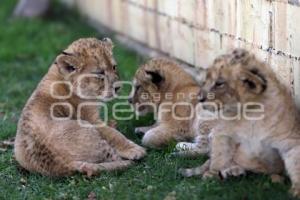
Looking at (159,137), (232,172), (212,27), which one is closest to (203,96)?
(232,172)

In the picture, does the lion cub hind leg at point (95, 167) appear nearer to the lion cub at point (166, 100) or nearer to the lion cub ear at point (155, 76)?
the lion cub at point (166, 100)

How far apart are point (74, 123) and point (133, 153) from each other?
623mm

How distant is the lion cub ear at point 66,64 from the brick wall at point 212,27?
1.82 metres

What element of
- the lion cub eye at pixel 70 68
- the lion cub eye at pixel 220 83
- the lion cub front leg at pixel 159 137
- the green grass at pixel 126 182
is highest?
the lion cub eye at pixel 70 68

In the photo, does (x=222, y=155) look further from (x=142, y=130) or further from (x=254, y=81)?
(x=142, y=130)

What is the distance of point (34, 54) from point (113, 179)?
5742 mm

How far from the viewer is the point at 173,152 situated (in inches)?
314

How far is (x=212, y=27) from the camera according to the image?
9.45 meters

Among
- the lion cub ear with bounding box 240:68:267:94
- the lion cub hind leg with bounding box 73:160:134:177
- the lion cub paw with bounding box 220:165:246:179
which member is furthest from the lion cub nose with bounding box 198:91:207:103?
the lion cub hind leg with bounding box 73:160:134:177

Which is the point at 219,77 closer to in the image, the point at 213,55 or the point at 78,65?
the point at 78,65

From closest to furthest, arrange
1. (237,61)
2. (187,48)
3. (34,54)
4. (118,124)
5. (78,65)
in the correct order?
(237,61) → (78,65) → (118,124) → (187,48) → (34,54)

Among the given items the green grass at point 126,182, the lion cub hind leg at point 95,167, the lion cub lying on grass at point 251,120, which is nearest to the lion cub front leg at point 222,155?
the lion cub lying on grass at point 251,120

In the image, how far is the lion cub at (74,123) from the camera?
7.56 m

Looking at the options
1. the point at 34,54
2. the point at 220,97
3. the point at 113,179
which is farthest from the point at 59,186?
the point at 34,54
